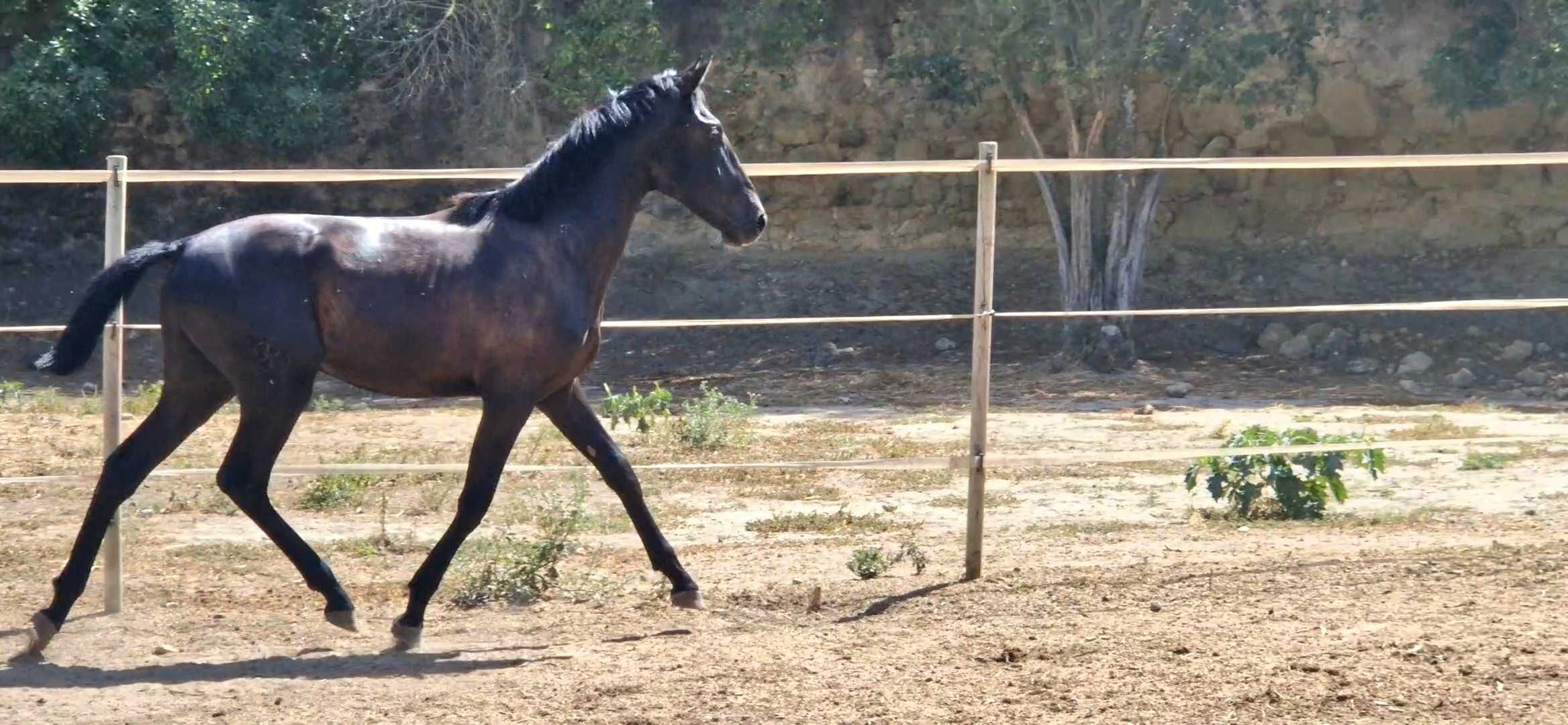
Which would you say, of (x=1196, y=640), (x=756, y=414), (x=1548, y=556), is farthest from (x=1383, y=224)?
(x=1196, y=640)

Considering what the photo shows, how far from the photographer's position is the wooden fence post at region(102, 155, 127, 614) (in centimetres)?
528

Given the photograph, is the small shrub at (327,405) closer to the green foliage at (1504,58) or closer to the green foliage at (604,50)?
the green foliage at (604,50)

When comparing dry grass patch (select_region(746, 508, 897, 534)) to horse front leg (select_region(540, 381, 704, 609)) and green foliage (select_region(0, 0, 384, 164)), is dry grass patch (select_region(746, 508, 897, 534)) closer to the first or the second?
horse front leg (select_region(540, 381, 704, 609))

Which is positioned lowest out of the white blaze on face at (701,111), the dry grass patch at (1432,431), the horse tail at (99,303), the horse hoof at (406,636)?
the horse hoof at (406,636)

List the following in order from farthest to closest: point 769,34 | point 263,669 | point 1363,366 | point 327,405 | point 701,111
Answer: point 769,34
point 1363,366
point 327,405
point 701,111
point 263,669

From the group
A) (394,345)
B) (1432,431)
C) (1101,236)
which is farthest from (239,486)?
(1101,236)

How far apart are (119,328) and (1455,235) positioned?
44.7 ft

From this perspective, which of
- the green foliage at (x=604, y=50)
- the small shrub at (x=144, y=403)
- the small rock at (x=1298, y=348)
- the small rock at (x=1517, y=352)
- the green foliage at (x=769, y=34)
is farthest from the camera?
the green foliage at (x=769, y=34)

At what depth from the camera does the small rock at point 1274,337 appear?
14641mm

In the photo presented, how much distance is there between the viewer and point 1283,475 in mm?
7145

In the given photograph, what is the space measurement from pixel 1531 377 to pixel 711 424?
7413mm

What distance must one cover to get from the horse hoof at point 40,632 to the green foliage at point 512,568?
133 cm

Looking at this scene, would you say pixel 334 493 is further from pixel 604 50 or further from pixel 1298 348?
pixel 1298 348

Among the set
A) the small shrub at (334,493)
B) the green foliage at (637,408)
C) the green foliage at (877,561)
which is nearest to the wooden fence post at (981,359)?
the green foliage at (877,561)
